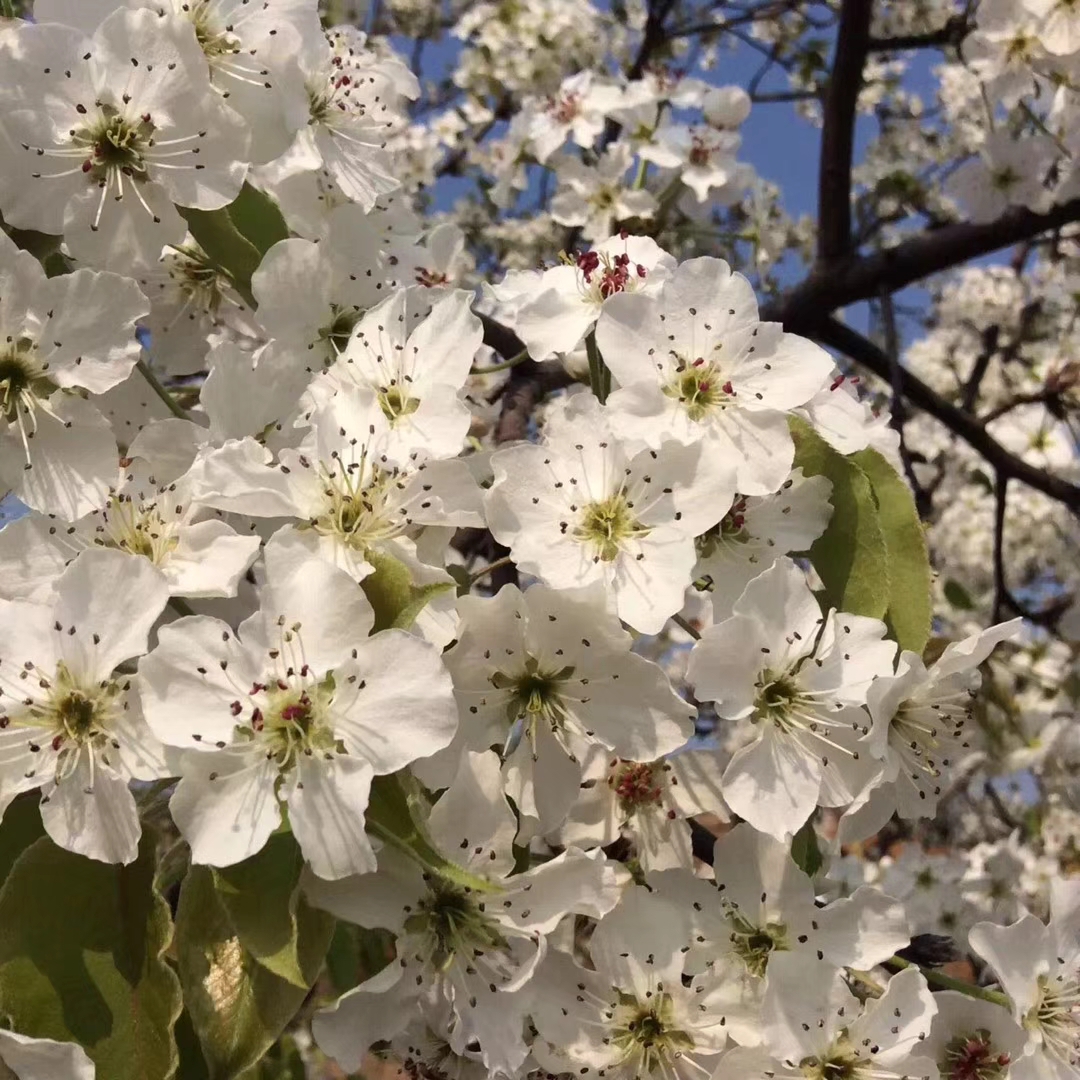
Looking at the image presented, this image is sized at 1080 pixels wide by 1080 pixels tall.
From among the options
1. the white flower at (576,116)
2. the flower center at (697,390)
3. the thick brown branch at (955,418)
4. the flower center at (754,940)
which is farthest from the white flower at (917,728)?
the white flower at (576,116)

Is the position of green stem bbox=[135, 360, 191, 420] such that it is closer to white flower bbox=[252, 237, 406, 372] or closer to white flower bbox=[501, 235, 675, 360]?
white flower bbox=[252, 237, 406, 372]

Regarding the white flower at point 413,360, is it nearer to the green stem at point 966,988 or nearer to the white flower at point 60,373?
the white flower at point 60,373

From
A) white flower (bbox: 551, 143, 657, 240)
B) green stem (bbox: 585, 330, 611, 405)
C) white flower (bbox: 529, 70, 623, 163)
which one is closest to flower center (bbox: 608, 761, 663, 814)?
green stem (bbox: 585, 330, 611, 405)

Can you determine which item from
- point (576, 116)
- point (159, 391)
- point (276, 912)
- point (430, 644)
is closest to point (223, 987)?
point (276, 912)

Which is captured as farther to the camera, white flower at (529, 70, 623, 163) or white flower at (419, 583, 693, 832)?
white flower at (529, 70, 623, 163)

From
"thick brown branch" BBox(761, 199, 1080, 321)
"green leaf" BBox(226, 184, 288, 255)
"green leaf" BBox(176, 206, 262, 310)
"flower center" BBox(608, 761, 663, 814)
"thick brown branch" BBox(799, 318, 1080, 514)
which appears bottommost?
"flower center" BBox(608, 761, 663, 814)

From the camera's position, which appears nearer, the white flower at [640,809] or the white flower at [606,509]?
the white flower at [606,509]

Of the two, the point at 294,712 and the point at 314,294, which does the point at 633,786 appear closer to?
the point at 294,712
